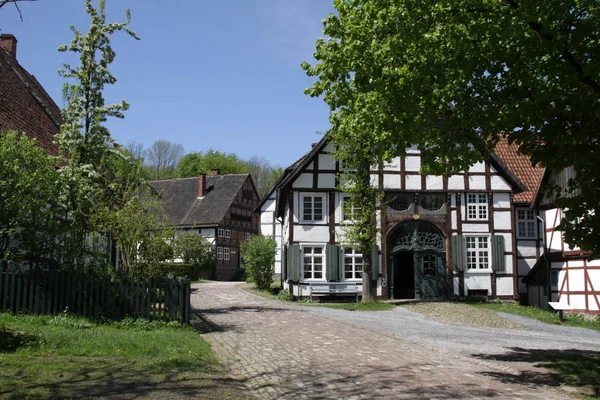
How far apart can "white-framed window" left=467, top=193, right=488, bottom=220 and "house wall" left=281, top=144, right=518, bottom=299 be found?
0.18 metres

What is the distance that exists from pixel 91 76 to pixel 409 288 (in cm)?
2024

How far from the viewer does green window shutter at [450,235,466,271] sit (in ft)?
93.4

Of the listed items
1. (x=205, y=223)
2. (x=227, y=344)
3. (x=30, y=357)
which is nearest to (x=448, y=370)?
(x=227, y=344)

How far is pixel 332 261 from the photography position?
27797 mm

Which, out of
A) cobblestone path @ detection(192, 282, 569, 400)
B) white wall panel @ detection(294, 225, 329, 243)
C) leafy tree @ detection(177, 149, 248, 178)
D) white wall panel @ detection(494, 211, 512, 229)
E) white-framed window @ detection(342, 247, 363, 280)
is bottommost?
cobblestone path @ detection(192, 282, 569, 400)

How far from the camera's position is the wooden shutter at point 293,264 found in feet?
91.3

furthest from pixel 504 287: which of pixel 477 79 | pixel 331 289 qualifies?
pixel 477 79

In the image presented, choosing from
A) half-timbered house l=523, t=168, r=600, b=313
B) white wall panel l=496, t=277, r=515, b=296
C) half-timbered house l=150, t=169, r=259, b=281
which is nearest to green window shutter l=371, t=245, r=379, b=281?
white wall panel l=496, t=277, r=515, b=296

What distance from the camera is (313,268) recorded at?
92.4ft

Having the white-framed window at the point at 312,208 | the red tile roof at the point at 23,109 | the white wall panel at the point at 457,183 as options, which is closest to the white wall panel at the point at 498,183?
the white wall panel at the point at 457,183

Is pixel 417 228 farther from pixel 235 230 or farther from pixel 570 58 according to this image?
pixel 235 230

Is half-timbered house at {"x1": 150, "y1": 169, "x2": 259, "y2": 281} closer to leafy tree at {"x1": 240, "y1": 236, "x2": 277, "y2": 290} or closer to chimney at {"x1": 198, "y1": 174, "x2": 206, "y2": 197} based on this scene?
chimney at {"x1": 198, "y1": 174, "x2": 206, "y2": 197}

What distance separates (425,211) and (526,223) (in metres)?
6.47

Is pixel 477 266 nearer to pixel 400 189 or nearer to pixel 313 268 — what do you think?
pixel 400 189
